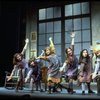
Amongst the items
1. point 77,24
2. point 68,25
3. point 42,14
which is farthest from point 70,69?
point 42,14

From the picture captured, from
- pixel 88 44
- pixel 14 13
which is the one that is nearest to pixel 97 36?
pixel 88 44

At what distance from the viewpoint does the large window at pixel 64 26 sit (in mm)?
12172

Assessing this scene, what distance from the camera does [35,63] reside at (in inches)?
376

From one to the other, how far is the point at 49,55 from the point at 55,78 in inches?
24.1

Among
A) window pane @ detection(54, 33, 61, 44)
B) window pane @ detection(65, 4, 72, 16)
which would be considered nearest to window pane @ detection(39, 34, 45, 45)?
window pane @ detection(54, 33, 61, 44)

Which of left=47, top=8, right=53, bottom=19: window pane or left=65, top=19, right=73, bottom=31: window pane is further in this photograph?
left=47, top=8, right=53, bottom=19: window pane

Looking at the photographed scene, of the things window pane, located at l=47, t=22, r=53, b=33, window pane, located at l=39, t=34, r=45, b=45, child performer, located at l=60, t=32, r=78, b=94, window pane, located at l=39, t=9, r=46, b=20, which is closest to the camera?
child performer, located at l=60, t=32, r=78, b=94

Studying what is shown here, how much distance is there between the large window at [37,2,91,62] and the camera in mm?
12172

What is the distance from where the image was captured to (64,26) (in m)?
12.6

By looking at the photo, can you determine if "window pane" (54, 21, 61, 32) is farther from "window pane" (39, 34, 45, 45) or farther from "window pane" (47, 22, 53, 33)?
"window pane" (39, 34, 45, 45)

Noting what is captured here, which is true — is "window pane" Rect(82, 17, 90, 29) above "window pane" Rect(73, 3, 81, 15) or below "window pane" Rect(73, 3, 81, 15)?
below

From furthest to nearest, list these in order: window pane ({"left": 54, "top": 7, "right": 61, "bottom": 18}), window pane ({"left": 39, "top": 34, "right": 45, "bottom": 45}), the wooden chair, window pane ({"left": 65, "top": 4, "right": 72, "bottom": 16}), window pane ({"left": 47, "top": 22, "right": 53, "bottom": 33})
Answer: window pane ({"left": 39, "top": 34, "right": 45, "bottom": 45})
window pane ({"left": 47, "top": 22, "right": 53, "bottom": 33})
window pane ({"left": 54, "top": 7, "right": 61, "bottom": 18})
window pane ({"left": 65, "top": 4, "right": 72, "bottom": 16})
the wooden chair

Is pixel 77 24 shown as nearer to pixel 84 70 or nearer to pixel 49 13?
pixel 49 13

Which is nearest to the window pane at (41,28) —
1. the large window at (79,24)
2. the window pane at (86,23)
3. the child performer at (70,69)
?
the large window at (79,24)
